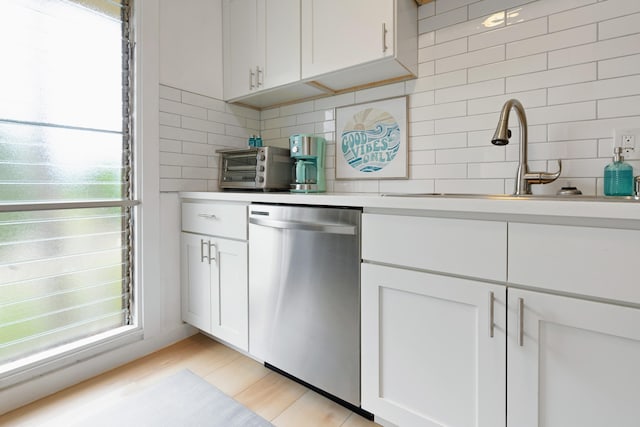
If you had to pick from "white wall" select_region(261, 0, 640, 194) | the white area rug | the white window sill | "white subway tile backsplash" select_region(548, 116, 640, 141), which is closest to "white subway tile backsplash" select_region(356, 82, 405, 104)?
"white wall" select_region(261, 0, 640, 194)

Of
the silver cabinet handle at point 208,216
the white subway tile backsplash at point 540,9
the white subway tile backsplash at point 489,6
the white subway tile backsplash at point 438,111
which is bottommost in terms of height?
the silver cabinet handle at point 208,216

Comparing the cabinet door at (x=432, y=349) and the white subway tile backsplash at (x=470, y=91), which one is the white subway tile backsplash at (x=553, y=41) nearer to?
the white subway tile backsplash at (x=470, y=91)

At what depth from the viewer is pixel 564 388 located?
85 centimetres

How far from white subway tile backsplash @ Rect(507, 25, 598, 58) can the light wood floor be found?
68.0 inches

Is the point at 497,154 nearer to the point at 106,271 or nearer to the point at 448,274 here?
the point at 448,274

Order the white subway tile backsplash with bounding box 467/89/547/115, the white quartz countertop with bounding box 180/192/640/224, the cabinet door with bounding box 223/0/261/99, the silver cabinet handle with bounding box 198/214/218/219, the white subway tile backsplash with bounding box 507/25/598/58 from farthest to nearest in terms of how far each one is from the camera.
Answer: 1. the cabinet door with bounding box 223/0/261/99
2. the silver cabinet handle with bounding box 198/214/218/219
3. the white subway tile backsplash with bounding box 467/89/547/115
4. the white subway tile backsplash with bounding box 507/25/598/58
5. the white quartz countertop with bounding box 180/192/640/224

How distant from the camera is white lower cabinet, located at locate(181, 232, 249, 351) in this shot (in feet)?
5.39

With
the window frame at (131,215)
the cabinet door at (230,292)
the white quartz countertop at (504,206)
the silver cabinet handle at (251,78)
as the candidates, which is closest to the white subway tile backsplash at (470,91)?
the white quartz countertop at (504,206)

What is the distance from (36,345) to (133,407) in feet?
1.93

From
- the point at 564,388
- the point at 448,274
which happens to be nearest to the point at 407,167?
the point at 448,274

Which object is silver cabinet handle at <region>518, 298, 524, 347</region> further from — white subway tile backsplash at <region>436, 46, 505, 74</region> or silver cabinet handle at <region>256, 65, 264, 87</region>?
silver cabinet handle at <region>256, 65, 264, 87</region>

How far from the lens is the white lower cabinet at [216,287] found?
164 cm

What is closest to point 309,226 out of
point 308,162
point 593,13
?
point 308,162

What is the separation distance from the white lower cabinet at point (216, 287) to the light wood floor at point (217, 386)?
154 mm
